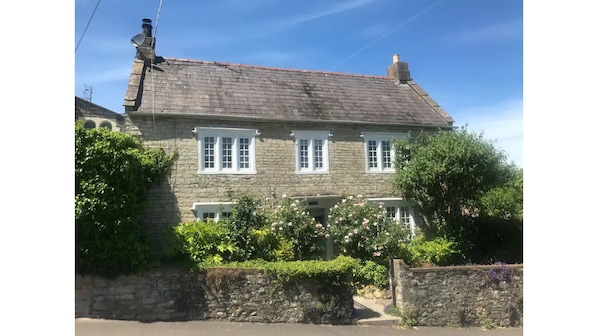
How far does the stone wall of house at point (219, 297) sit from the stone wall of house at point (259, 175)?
2.31 meters

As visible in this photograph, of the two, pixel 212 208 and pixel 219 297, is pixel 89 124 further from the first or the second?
pixel 219 297

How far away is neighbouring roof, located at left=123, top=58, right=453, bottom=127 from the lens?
11.7 m

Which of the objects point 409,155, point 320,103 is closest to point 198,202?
point 320,103

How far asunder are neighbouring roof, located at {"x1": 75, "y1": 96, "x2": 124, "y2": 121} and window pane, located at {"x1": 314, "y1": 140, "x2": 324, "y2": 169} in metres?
6.06

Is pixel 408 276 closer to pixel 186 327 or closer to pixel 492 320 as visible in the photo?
pixel 492 320

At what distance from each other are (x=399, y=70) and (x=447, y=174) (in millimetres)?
6497

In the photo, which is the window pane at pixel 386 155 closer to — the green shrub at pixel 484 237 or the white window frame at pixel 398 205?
the white window frame at pixel 398 205

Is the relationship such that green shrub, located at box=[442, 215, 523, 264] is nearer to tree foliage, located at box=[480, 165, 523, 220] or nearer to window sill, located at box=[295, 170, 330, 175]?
tree foliage, located at box=[480, 165, 523, 220]

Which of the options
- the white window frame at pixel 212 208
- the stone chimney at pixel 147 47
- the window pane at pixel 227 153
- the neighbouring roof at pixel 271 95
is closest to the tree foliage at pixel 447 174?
the neighbouring roof at pixel 271 95

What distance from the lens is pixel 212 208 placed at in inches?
445

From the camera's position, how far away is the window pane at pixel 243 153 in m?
11.9

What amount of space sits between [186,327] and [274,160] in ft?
18.5

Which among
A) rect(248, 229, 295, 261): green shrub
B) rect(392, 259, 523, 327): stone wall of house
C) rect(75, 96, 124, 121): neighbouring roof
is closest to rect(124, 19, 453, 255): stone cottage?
rect(75, 96, 124, 121): neighbouring roof

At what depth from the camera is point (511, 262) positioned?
34.4 ft
